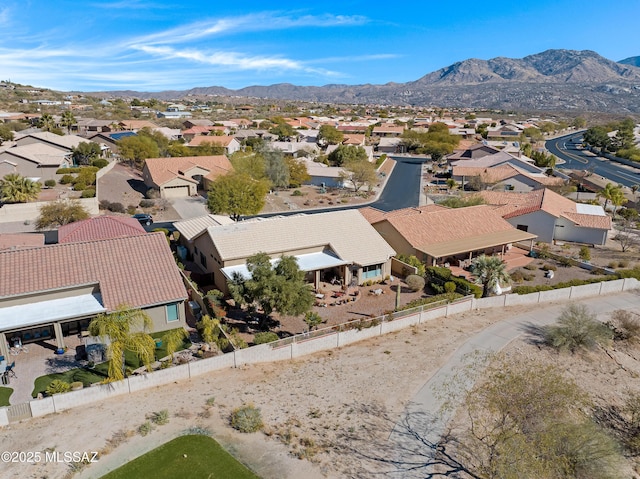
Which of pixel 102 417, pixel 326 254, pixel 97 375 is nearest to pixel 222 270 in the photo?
pixel 326 254

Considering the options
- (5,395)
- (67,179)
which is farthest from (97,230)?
(67,179)

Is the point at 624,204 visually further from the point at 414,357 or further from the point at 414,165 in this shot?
the point at 414,357

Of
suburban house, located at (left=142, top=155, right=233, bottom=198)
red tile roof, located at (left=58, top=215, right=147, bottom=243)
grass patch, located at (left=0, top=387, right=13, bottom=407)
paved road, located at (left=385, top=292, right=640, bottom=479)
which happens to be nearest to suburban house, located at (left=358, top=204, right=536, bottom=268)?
paved road, located at (left=385, top=292, right=640, bottom=479)

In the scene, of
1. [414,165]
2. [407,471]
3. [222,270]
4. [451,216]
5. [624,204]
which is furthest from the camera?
[414,165]

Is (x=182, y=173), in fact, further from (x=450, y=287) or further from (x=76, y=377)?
(x=76, y=377)

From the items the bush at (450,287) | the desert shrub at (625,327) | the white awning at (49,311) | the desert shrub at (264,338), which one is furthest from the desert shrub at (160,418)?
the desert shrub at (625,327)

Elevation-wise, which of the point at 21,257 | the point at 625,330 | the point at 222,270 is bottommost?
the point at 625,330

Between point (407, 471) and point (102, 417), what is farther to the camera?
point (102, 417)
